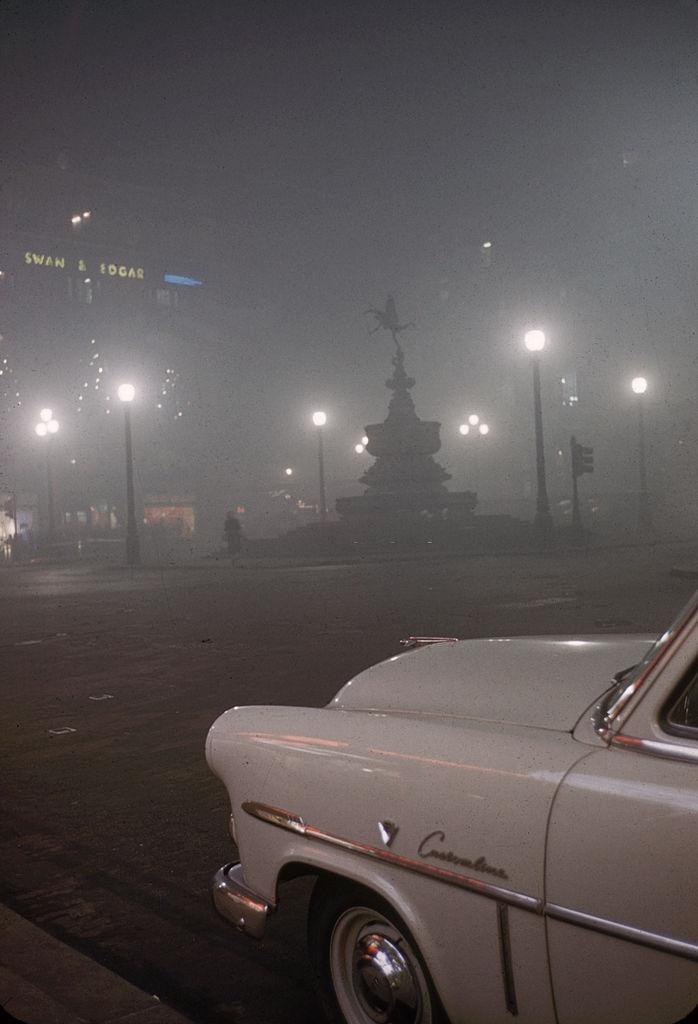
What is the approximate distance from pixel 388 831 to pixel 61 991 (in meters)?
1.44

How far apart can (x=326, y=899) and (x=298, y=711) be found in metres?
0.56

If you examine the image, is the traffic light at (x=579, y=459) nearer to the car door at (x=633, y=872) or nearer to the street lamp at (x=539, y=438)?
the street lamp at (x=539, y=438)

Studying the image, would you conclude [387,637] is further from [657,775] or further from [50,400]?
[50,400]

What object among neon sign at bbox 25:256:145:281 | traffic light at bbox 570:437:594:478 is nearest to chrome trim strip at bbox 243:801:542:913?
traffic light at bbox 570:437:594:478

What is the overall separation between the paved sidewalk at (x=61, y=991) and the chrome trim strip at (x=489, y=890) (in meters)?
0.58

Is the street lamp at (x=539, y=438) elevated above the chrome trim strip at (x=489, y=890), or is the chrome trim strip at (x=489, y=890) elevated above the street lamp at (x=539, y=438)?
the street lamp at (x=539, y=438)

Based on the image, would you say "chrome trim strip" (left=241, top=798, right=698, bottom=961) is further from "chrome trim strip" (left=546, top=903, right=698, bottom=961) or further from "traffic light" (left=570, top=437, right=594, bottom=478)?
"traffic light" (left=570, top=437, right=594, bottom=478)

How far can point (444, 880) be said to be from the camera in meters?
2.43

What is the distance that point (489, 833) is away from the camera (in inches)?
93.0

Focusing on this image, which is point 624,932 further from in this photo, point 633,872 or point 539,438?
point 539,438

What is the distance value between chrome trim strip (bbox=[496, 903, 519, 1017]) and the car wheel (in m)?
0.26

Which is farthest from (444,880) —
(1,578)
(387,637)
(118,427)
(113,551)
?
(118,427)

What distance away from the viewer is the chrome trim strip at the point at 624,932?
200cm

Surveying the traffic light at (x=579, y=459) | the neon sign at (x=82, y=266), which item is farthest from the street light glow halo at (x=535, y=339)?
the neon sign at (x=82, y=266)
